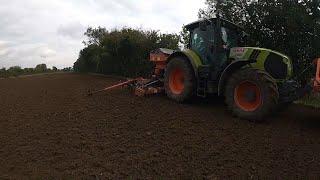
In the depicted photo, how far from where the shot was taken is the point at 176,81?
42.6ft

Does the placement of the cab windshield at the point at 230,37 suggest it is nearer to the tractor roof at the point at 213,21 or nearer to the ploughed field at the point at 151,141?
the tractor roof at the point at 213,21

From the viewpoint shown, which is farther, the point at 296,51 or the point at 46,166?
the point at 296,51

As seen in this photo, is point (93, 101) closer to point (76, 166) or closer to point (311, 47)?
point (76, 166)

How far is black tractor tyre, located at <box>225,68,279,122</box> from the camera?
32.6ft

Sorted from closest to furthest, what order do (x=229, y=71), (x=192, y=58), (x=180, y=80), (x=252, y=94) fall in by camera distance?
(x=252, y=94)
(x=229, y=71)
(x=192, y=58)
(x=180, y=80)

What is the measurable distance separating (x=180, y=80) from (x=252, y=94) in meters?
2.86

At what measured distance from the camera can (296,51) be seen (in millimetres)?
18125

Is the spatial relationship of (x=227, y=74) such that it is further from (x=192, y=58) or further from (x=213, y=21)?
(x=213, y=21)

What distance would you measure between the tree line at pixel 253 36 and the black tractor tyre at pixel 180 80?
5099 millimetres

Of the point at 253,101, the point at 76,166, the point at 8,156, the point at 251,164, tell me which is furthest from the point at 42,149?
the point at 253,101

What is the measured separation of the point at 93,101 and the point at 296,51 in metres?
8.73

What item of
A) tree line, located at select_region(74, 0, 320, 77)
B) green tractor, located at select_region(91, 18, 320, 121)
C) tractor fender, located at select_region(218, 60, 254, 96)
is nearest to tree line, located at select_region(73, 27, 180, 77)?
tree line, located at select_region(74, 0, 320, 77)

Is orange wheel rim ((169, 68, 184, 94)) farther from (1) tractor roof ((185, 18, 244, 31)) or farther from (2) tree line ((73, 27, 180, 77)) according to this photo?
(2) tree line ((73, 27, 180, 77))

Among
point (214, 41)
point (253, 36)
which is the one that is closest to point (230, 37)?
point (214, 41)
